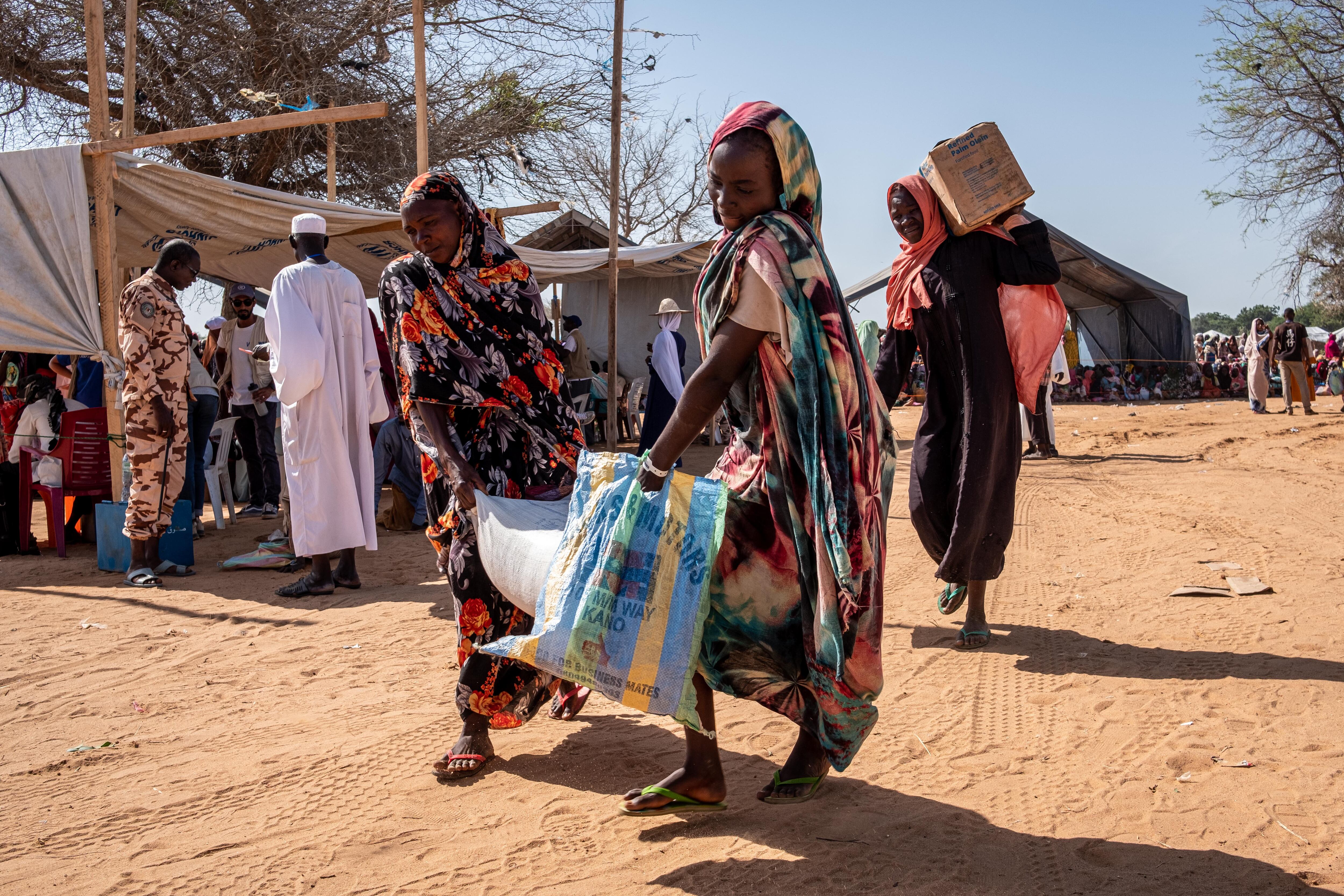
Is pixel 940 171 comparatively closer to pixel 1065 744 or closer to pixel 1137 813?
pixel 1065 744

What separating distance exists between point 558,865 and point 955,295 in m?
2.84

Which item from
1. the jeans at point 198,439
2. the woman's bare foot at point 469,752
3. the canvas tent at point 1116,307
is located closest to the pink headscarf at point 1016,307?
the woman's bare foot at point 469,752

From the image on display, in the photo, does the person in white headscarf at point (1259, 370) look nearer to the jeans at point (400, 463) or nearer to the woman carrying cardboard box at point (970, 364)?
the jeans at point (400, 463)

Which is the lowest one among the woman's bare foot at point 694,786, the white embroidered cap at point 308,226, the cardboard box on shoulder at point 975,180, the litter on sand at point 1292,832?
the litter on sand at point 1292,832

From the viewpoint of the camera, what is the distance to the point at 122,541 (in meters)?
6.62

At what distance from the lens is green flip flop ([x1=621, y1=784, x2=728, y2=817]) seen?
262cm

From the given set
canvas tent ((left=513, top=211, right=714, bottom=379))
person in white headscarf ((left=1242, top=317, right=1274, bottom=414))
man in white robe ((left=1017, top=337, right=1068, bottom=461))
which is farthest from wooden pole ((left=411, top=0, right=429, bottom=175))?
person in white headscarf ((left=1242, top=317, right=1274, bottom=414))

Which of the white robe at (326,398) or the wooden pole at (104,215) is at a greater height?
the wooden pole at (104,215)

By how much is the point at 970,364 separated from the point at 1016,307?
342 mm

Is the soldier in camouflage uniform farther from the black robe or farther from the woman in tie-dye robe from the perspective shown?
the woman in tie-dye robe

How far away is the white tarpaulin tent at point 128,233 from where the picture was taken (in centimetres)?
688

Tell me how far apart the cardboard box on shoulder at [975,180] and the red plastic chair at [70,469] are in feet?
20.2

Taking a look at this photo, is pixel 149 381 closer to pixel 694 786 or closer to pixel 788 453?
pixel 694 786

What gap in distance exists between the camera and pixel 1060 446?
13117mm
